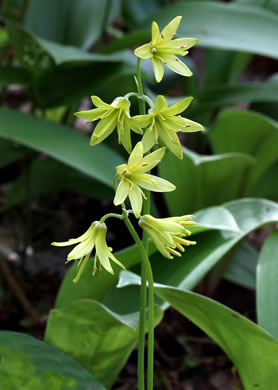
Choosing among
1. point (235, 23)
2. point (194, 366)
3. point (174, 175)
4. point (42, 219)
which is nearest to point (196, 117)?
point (235, 23)

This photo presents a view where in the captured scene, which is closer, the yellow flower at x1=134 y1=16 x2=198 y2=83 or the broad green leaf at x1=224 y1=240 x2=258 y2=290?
the yellow flower at x1=134 y1=16 x2=198 y2=83

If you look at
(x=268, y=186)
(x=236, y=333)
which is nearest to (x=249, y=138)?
(x=268, y=186)

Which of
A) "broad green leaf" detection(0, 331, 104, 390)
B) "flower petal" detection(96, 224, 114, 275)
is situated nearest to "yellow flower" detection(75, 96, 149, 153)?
"flower petal" detection(96, 224, 114, 275)

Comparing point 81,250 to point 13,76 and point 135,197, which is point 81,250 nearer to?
point 135,197

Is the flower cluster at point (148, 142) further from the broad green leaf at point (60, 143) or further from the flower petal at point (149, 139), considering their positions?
the broad green leaf at point (60, 143)

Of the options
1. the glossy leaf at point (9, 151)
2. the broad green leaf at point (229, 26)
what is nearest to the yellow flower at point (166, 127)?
the broad green leaf at point (229, 26)

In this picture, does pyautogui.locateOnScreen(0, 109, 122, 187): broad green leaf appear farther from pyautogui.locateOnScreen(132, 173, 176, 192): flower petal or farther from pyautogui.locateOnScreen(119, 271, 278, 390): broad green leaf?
pyautogui.locateOnScreen(132, 173, 176, 192): flower petal
